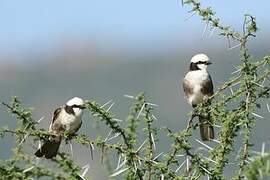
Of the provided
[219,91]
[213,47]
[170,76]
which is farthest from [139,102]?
[213,47]

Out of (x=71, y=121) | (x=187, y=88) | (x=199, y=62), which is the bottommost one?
(x=71, y=121)

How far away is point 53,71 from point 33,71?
3.84 meters

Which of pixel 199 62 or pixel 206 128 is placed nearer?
pixel 206 128

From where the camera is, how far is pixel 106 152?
4.50 meters

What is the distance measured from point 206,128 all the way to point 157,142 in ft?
5.61

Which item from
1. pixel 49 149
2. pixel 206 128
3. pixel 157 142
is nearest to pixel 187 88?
pixel 206 128

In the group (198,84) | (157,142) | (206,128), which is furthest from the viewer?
(198,84)

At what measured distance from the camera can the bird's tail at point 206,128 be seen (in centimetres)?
512

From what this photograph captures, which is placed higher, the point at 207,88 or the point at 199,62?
the point at 199,62

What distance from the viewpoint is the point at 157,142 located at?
14.8 ft

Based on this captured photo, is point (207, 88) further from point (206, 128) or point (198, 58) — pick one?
point (206, 128)

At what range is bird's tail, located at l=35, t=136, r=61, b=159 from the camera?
4.93 metres

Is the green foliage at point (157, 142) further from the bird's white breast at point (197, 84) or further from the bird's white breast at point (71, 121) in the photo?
the bird's white breast at point (197, 84)

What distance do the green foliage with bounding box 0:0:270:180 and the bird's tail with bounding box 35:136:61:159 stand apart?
102 mm
